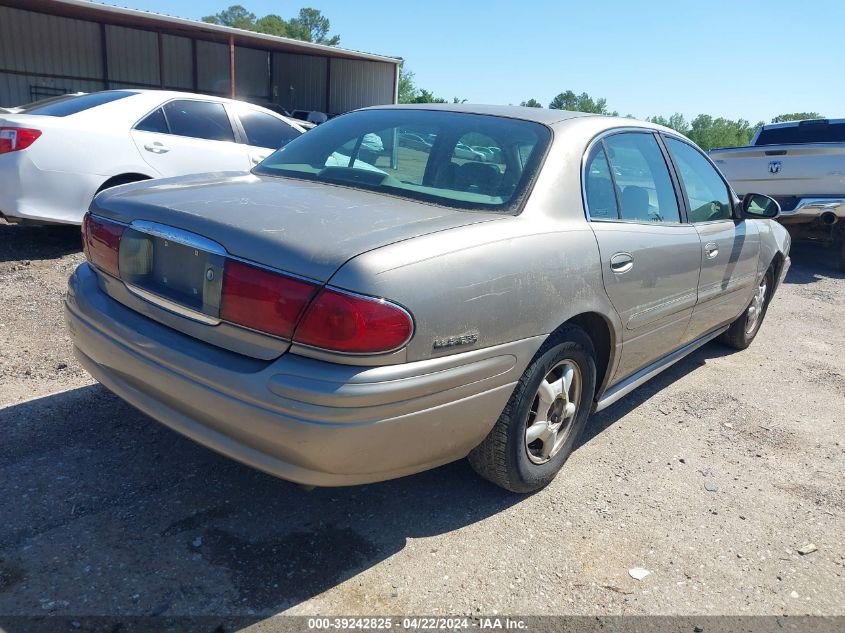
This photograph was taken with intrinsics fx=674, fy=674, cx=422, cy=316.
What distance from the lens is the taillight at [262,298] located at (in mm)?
2072

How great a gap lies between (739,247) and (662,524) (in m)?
2.26

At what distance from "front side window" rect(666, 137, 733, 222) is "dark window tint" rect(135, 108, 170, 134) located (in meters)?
4.60

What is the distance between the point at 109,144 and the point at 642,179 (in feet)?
15.1

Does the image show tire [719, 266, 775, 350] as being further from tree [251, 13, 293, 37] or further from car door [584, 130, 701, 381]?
tree [251, 13, 293, 37]

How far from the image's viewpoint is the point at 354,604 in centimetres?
221

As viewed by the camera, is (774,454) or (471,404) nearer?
(471,404)

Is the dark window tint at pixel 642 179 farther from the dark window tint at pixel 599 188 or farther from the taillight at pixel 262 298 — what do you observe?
the taillight at pixel 262 298

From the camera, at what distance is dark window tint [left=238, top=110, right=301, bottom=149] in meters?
6.96

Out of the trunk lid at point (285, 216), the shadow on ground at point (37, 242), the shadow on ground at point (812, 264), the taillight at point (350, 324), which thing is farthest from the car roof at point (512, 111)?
the shadow on ground at point (812, 264)

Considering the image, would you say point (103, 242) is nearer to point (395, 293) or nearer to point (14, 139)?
point (395, 293)

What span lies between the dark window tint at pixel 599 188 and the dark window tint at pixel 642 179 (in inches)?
3.3

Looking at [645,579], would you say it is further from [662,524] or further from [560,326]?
[560,326]

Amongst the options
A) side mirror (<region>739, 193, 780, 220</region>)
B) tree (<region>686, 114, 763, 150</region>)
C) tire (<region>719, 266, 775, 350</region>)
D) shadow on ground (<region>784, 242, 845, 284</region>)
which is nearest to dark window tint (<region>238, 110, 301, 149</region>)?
side mirror (<region>739, 193, 780, 220</region>)

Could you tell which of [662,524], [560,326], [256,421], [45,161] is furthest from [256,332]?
[45,161]
